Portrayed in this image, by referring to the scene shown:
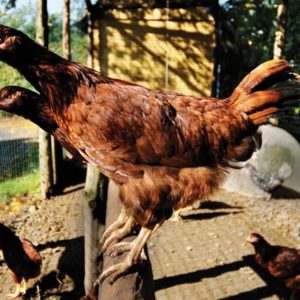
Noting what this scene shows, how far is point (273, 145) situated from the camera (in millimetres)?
6840

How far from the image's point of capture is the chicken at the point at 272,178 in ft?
21.7

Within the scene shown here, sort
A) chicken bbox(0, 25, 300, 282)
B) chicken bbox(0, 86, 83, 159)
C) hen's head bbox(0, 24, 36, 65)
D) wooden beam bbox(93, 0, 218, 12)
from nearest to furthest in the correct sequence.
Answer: hen's head bbox(0, 24, 36, 65), chicken bbox(0, 25, 300, 282), chicken bbox(0, 86, 83, 159), wooden beam bbox(93, 0, 218, 12)

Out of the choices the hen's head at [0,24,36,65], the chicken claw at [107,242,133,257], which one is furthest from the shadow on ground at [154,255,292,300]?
the hen's head at [0,24,36,65]

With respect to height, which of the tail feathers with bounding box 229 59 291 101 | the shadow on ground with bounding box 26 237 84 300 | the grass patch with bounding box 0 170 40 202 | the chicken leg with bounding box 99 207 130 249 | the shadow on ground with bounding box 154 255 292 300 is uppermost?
the tail feathers with bounding box 229 59 291 101

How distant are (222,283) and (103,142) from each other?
2.77m

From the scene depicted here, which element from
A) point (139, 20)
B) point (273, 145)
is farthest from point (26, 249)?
point (139, 20)

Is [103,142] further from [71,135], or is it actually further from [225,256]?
[225,256]

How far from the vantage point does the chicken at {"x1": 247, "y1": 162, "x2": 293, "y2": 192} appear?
663 centimetres

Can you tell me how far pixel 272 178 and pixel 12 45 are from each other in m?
5.65

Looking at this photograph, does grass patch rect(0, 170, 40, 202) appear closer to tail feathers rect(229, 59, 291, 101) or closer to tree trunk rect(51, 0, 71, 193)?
tree trunk rect(51, 0, 71, 193)

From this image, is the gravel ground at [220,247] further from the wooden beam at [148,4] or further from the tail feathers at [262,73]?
the wooden beam at [148,4]

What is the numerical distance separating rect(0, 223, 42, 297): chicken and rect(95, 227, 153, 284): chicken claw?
226 cm

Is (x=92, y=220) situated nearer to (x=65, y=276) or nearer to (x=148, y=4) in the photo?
(x=65, y=276)

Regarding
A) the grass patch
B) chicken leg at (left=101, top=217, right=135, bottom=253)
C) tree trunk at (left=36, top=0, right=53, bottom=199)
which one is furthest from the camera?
the grass patch
